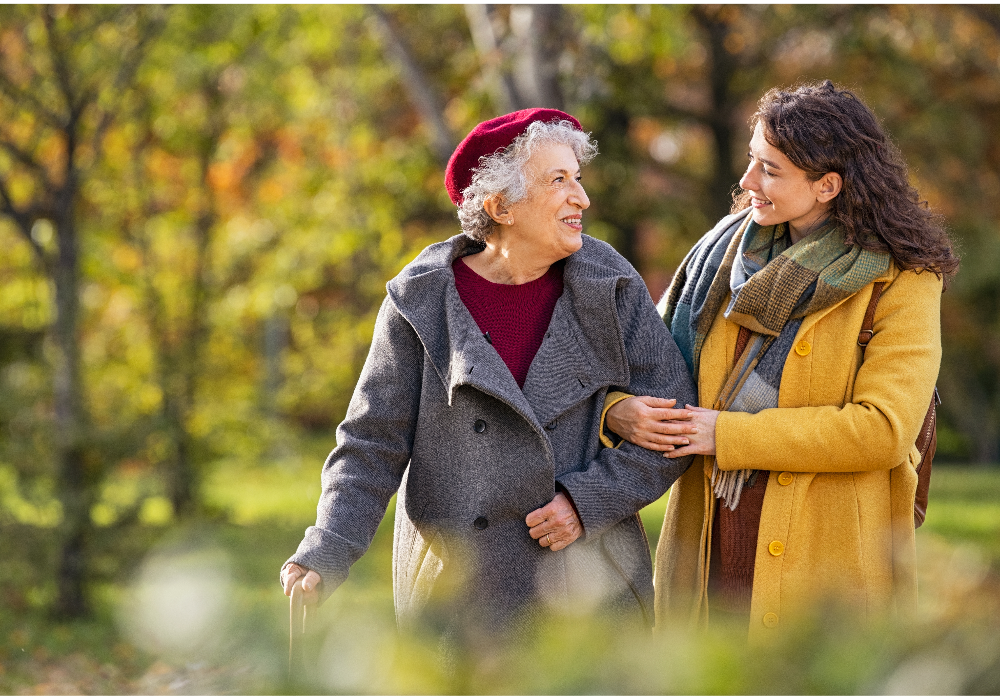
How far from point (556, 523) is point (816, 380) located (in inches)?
28.7

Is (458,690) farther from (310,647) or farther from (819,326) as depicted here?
(819,326)

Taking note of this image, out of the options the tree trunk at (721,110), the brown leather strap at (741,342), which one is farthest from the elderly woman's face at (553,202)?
the tree trunk at (721,110)

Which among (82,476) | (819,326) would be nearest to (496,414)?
(819,326)

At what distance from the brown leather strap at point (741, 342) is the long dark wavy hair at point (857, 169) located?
0.34 metres

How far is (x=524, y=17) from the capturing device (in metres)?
6.32

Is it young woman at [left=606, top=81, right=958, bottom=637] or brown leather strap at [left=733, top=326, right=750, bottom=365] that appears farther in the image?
brown leather strap at [left=733, top=326, right=750, bottom=365]

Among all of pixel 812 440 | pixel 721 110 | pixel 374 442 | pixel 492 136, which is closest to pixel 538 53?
pixel 492 136

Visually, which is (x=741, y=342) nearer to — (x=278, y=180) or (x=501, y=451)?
(x=501, y=451)

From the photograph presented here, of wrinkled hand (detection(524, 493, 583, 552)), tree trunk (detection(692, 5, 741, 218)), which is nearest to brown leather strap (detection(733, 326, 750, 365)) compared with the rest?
wrinkled hand (detection(524, 493, 583, 552))

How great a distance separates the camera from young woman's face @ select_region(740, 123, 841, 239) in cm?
258

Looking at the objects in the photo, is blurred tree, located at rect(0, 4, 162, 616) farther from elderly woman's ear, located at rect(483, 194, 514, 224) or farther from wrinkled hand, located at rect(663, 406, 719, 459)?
wrinkled hand, located at rect(663, 406, 719, 459)

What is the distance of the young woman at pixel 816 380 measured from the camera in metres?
2.50

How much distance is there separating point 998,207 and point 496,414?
12.6 metres

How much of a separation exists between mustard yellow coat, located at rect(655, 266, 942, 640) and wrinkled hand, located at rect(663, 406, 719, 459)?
26mm
